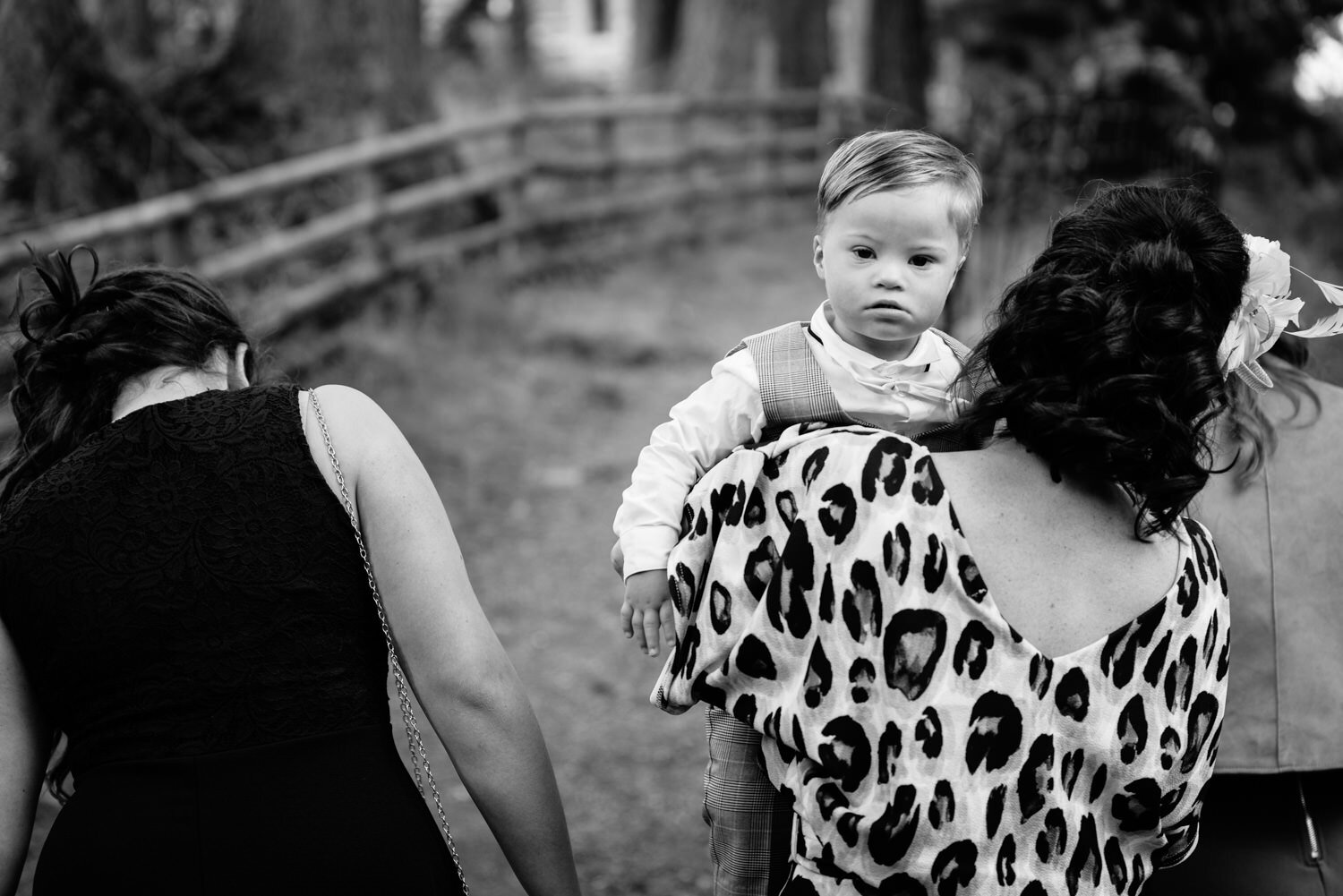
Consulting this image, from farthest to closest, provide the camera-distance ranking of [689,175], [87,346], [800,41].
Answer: [800,41] → [689,175] → [87,346]

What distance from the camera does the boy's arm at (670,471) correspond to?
2.07 m

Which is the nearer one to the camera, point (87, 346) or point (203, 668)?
point (203, 668)

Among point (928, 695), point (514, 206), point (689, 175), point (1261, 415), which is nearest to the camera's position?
point (928, 695)

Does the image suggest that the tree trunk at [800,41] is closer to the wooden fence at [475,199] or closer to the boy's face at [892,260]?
the wooden fence at [475,199]

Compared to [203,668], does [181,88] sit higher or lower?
higher

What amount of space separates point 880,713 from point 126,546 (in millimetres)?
1145

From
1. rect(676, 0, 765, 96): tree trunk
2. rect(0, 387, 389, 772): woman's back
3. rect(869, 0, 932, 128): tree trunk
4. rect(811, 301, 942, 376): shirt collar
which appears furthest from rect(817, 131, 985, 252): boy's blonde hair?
rect(676, 0, 765, 96): tree trunk

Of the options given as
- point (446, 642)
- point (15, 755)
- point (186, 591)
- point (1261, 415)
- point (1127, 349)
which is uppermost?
point (1127, 349)

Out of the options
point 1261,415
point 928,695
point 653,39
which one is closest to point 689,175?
point 653,39

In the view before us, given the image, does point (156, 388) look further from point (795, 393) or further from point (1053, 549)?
point (1053, 549)

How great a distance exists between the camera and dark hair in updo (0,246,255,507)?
2.13 metres

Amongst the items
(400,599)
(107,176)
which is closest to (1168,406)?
(400,599)

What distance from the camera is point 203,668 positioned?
1.92m

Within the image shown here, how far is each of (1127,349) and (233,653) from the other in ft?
4.52
